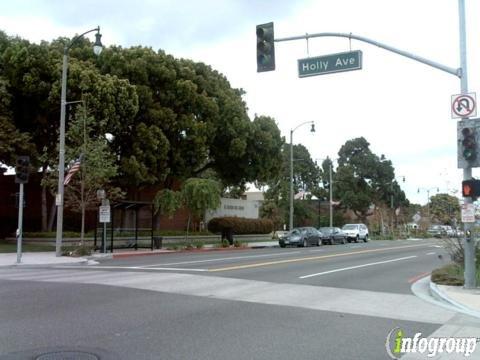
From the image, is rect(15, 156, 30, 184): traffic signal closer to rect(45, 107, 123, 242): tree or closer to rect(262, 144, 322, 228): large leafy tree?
rect(45, 107, 123, 242): tree

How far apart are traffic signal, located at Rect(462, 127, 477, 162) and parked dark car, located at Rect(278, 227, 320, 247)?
2742cm

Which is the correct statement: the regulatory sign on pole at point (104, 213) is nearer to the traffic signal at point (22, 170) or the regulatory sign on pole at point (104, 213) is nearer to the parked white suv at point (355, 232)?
the traffic signal at point (22, 170)

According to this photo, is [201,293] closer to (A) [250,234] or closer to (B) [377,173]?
(A) [250,234]

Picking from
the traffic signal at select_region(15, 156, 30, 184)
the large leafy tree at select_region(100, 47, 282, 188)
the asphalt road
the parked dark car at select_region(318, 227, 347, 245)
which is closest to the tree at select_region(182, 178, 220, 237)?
the large leafy tree at select_region(100, 47, 282, 188)

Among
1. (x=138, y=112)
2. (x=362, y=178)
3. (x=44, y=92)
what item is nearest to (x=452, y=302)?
(x=44, y=92)

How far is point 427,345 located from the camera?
26.3ft

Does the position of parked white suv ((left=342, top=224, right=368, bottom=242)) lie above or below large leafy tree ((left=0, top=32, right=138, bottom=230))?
below

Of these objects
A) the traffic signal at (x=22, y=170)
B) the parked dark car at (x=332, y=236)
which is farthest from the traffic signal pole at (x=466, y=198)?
the parked dark car at (x=332, y=236)

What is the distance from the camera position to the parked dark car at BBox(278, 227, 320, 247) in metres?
40.8

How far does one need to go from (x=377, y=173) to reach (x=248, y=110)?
36.9m

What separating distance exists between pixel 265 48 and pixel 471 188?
6.55m

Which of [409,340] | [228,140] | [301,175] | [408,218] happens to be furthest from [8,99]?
[408,218]

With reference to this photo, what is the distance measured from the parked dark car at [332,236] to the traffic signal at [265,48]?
3115cm

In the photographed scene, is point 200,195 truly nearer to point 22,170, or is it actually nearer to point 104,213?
point 104,213
